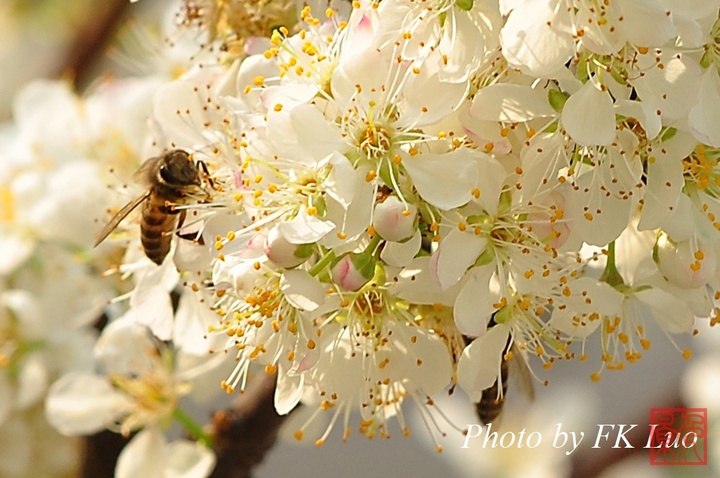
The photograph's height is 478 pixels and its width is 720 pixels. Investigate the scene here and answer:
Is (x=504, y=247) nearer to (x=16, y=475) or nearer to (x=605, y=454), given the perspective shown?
(x=16, y=475)

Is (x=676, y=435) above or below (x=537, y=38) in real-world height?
below

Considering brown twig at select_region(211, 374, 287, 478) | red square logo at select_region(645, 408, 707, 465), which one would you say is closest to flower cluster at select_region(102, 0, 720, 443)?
brown twig at select_region(211, 374, 287, 478)

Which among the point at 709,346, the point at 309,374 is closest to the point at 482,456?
the point at 709,346

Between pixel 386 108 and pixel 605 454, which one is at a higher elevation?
pixel 386 108

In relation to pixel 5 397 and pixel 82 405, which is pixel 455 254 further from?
pixel 5 397

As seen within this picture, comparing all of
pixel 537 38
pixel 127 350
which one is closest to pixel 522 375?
pixel 537 38

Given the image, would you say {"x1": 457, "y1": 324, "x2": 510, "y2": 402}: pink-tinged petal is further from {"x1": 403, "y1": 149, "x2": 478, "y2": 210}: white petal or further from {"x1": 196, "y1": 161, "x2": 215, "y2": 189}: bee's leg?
{"x1": 196, "y1": 161, "x2": 215, "y2": 189}: bee's leg
